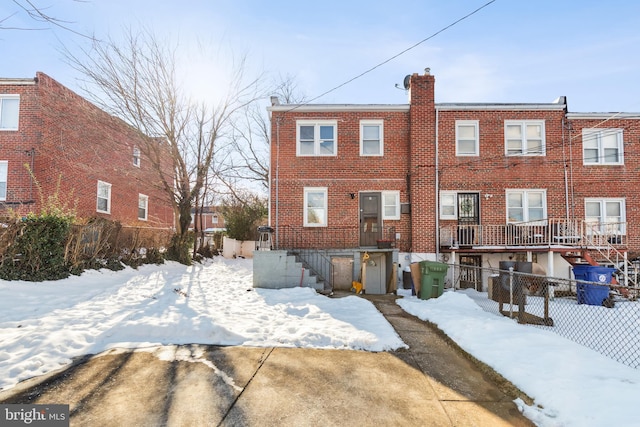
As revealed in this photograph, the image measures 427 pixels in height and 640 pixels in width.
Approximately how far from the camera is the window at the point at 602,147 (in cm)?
1323

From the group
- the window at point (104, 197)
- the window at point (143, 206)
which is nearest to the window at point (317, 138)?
the window at point (104, 197)

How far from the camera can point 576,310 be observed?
8586mm

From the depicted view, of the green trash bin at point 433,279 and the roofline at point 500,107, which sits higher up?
the roofline at point 500,107

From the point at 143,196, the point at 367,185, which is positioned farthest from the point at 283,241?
the point at 143,196

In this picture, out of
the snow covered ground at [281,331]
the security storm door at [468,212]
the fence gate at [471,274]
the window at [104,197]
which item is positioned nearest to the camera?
the snow covered ground at [281,331]

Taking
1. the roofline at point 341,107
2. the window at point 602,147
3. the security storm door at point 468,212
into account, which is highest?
the roofline at point 341,107

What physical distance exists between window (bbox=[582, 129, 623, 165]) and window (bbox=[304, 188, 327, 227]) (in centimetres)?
1079

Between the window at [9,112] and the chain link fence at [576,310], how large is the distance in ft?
61.9

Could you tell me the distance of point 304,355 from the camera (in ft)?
15.6

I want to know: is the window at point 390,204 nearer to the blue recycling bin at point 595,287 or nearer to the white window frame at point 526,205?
the white window frame at point 526,205

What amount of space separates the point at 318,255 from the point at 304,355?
7.00 metres

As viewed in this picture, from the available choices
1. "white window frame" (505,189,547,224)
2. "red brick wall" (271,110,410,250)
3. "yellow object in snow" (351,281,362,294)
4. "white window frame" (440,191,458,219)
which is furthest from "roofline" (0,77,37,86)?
"white window frame" (505,189,547,224)

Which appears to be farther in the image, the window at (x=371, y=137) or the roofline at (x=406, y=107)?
the window at (x=371, y=137)

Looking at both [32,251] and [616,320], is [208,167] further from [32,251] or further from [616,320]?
[616,320]
